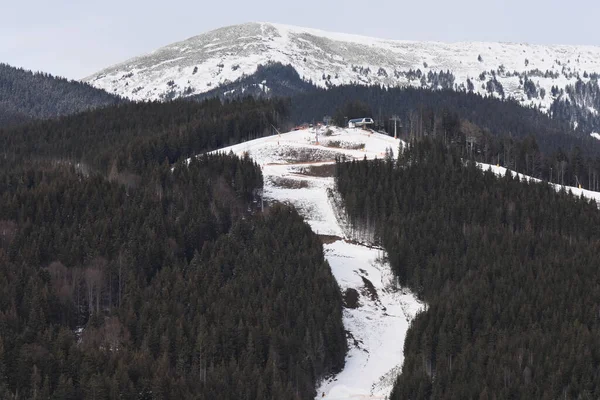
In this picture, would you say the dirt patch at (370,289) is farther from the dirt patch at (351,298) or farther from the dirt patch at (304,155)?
the dirt patch at (304,155)

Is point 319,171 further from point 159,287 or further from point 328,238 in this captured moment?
point 159,287

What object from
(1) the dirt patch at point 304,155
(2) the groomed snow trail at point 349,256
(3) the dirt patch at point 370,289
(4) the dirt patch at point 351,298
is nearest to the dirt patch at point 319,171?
(2) the groomed snow trail at point 349,256

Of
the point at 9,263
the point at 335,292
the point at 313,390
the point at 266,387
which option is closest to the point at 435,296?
the point at 335,292

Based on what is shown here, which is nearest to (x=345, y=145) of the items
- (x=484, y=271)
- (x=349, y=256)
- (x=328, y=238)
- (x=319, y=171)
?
(x=319, y=171)

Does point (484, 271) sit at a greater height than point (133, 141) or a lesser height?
lesser

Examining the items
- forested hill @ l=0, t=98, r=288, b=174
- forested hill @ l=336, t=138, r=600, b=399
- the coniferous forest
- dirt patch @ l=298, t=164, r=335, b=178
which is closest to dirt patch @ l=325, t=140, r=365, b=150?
forested hill @ l=336, t=138, r=600, b=399

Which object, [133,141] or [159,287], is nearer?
[159,287]
